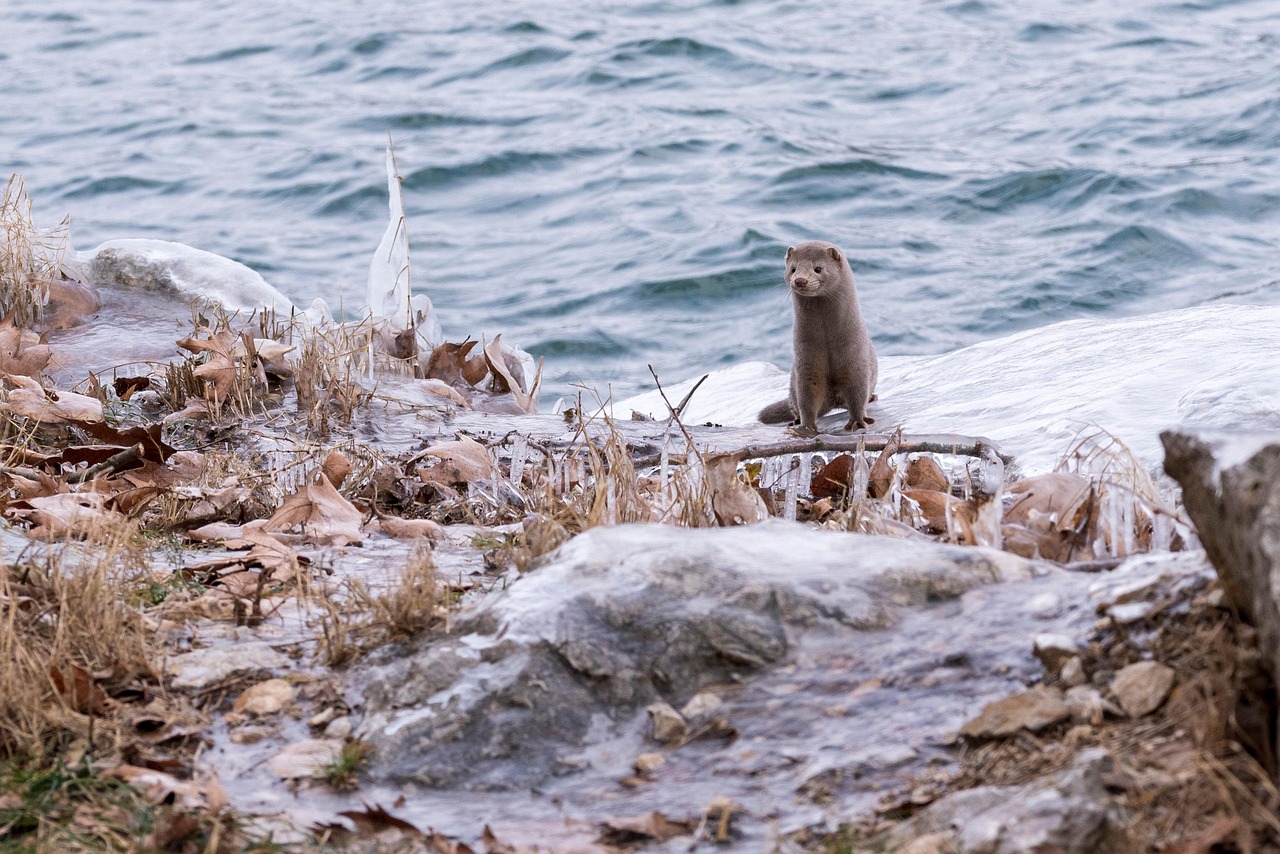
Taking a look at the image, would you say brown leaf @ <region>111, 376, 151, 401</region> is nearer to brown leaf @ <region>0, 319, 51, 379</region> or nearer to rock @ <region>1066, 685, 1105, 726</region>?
brown leaf @ <region>0, 319, 51, 379</region>

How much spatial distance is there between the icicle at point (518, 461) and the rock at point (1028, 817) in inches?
102

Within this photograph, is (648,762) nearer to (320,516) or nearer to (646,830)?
(646,830)

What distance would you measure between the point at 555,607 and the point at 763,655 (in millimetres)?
424

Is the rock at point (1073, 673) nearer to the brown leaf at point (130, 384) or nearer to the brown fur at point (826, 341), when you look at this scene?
the brown fur at point (826, 341)

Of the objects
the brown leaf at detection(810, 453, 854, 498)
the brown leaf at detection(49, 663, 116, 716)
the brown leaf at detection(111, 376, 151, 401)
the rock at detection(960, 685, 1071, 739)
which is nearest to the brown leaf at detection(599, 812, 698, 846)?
the rock at detection(960, 685, 1071, 739)

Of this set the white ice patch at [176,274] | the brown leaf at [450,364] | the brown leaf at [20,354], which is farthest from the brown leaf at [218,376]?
the white ice patch at [176,274]

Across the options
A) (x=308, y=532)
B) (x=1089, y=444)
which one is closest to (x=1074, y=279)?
(x=1089, y=444)

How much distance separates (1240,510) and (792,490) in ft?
7.04

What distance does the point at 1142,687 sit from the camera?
218cm

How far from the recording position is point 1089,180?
11.9 m

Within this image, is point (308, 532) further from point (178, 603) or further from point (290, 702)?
point (290, 702)

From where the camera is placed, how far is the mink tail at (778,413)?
673 centimetres

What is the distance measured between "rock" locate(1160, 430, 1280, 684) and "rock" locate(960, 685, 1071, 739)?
0.33m

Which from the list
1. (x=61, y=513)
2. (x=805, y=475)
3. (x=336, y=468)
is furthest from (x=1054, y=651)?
(x=336, y=468)
